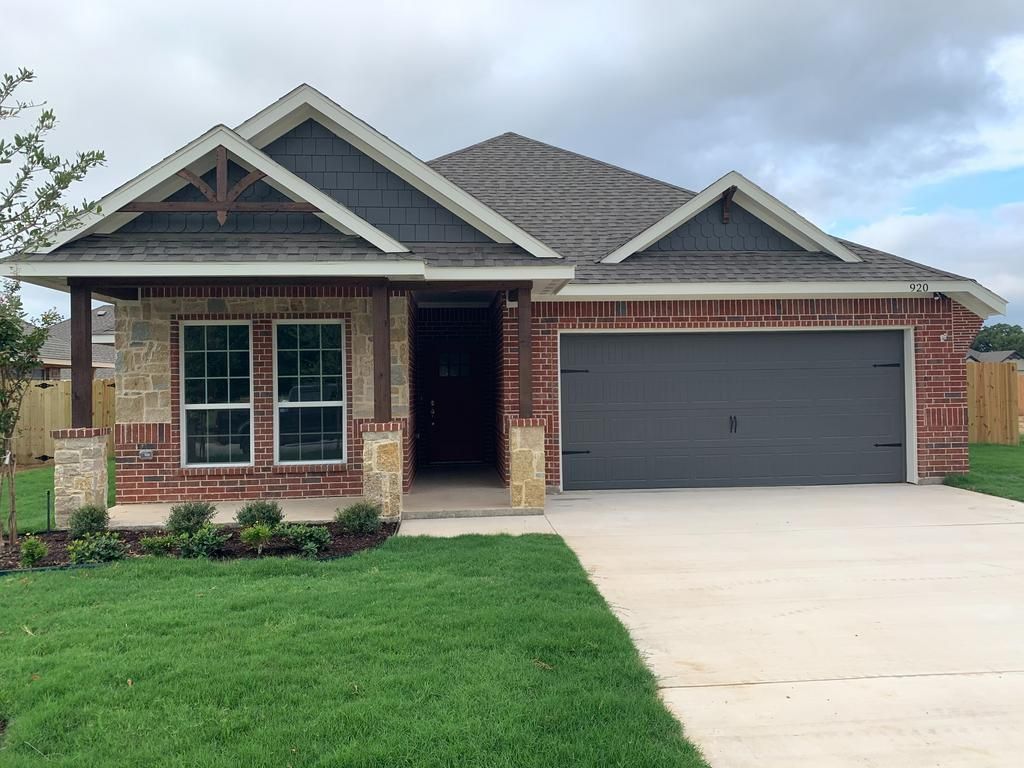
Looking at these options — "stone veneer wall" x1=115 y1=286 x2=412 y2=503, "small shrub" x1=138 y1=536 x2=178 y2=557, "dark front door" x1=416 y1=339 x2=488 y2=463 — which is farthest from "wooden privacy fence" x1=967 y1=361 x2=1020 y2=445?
"small shrub" x1=138 y1=536 x2=178 y2=557

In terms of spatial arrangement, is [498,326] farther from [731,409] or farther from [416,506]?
[731,409]

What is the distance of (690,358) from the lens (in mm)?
10742

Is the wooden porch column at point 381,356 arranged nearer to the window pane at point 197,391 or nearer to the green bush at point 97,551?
the window pane at point 197,391

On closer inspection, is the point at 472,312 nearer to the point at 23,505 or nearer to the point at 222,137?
the point at 222,137

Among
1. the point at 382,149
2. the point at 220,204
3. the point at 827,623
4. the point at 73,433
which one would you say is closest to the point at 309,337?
the point at 220,204

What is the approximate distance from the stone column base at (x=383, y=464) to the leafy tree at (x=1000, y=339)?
97.4 m

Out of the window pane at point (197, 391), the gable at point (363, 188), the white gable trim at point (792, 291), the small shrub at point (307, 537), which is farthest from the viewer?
the white gable trim at point (792, 291)

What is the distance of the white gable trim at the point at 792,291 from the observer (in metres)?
10.1

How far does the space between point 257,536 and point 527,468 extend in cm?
334

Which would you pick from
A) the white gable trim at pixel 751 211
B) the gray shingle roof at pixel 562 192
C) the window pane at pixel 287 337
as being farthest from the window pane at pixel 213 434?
the white gable trim at pixel 751 211

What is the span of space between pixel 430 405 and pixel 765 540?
7746 millimetres

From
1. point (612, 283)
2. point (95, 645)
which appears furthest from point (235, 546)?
point (612, 283)

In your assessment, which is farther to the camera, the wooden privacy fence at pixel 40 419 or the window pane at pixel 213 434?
the wooden privacy fence at pixel 40 419

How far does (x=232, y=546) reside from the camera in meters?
7.02
